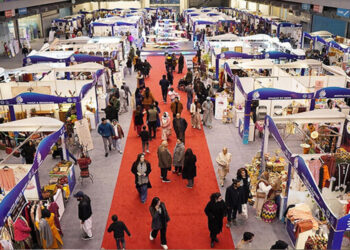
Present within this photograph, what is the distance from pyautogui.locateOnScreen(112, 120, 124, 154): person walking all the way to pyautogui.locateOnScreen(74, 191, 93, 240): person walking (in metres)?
3.56

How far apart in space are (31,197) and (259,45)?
1784 cm

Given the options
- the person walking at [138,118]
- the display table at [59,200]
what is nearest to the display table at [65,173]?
the display table at [59,200]

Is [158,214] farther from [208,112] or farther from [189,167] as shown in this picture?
[208,112]

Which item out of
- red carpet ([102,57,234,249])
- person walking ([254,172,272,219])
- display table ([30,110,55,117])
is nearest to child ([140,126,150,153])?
red carpet ([102,57,234,249])

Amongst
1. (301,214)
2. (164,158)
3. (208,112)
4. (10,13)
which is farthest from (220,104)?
(10,13)

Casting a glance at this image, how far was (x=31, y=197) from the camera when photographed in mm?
7426

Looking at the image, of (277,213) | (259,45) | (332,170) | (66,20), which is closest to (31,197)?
(277,213)

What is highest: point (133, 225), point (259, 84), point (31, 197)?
point (259, 84)

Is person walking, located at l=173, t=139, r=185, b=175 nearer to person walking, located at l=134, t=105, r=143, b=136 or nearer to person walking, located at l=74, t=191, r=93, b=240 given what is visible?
person walking, located at l=134, t=105, r=143, b=136

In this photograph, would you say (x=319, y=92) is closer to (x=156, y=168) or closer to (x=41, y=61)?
(x=156, y=168)

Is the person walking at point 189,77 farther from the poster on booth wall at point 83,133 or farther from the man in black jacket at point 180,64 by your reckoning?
the poster on booth wall at point 83,133

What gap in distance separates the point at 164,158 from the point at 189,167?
0.62m

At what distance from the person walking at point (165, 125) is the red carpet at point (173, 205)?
261 millimetres

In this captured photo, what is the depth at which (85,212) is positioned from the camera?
6.73 m
